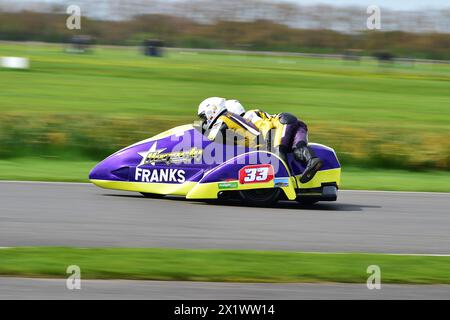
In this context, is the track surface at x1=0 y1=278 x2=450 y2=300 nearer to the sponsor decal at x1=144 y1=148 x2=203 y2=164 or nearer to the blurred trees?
the sponsor decal at x1=144 y1=148 x2=203 y2=164

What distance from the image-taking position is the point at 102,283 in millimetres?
7191

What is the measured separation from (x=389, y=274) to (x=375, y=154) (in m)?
9.50

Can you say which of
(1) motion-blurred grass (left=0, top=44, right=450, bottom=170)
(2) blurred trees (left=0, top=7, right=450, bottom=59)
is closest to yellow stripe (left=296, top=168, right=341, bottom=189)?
(1) motion-blurred grass (left=0, top=44, right=450, bottom=170)

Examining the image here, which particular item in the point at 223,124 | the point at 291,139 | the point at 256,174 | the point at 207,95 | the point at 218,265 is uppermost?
the point at 207,95

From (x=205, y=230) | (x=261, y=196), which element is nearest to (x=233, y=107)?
(x=261, y=196)

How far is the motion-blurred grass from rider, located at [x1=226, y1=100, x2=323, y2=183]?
18.4 ft

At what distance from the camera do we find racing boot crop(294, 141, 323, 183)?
1123cm

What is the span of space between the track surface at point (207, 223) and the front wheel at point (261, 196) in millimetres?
150

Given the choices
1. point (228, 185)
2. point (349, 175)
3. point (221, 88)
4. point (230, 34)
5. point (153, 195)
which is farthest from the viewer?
point (230, 34)

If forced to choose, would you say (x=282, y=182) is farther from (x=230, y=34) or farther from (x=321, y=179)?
(x=230, y=34)

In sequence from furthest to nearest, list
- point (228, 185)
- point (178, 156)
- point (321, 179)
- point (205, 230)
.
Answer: point (321, 179) < point (178, 156) < point (228, 185) < point (205, 230)

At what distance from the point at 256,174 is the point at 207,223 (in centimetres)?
140

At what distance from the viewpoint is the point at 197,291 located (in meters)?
7.07

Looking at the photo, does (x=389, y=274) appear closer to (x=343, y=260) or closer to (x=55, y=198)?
(x=343, y=260)
